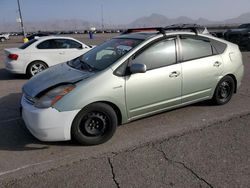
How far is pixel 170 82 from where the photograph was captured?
14.8 feet

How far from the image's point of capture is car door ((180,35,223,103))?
472 cm

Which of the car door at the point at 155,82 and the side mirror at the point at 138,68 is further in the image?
the car door at the point at 155,82

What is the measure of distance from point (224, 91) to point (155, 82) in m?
1.96

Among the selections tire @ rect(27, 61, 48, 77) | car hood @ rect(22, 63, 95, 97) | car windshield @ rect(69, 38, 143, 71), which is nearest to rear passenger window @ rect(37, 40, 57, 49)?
tire @ rect(27, 61, 48, 77)

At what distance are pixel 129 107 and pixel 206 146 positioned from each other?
4.18 feet

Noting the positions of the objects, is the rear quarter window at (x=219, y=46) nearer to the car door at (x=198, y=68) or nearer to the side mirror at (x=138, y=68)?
the car door at (x=198, y=68)

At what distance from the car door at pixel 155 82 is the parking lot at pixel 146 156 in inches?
14.6

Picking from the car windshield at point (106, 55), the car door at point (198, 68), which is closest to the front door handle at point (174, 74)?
the car door at point (198, 68)

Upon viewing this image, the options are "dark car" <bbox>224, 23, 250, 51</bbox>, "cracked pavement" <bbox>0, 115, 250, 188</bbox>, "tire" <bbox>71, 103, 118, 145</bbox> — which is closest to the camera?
"cracked pavement" <bbox>0, 115, 250, 188</bbox>

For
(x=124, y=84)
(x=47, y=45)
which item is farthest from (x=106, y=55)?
(x=47, y=45)

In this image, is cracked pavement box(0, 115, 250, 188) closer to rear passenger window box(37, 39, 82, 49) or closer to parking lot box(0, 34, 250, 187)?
parking lot box(0, 34, 250, 187)

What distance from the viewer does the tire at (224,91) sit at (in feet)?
17.5

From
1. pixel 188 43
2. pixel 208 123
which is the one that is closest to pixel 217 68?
pixel 188 43

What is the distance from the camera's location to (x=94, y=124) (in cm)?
394
